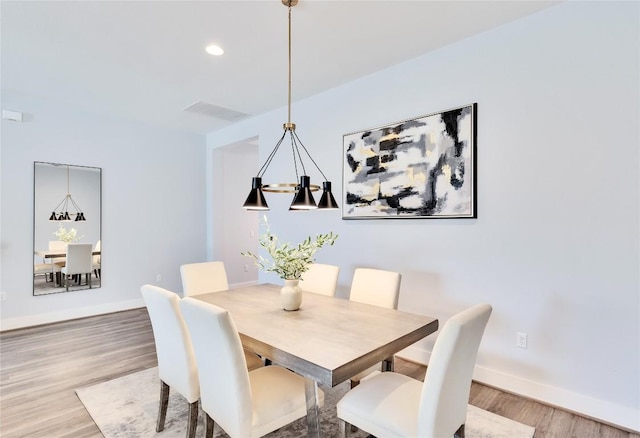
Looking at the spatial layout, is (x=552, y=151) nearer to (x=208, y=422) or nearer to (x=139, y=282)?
(x=208, y=422)

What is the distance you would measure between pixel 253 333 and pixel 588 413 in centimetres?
229

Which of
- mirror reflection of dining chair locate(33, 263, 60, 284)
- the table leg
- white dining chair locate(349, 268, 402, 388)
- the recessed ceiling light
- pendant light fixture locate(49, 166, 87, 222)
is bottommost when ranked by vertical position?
the table leg

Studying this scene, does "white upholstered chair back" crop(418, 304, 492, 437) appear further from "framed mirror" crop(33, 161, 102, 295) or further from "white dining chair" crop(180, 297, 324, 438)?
"framed mirror" crop(33, 161, 102, 295)

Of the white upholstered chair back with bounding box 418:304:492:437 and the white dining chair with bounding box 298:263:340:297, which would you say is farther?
the white dining chair with bounding box 298:263:340:297

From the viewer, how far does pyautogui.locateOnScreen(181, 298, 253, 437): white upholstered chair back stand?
143cm

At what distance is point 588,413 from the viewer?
87.0 inches

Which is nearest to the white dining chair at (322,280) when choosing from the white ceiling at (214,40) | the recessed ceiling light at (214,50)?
the white ceiling at (214,40)

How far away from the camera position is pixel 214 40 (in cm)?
274

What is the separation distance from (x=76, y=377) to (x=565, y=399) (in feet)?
12.5

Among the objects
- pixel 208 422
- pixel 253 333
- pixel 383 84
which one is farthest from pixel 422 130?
pixel 208 422

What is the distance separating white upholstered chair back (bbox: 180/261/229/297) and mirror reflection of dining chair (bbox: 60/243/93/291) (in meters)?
2.41

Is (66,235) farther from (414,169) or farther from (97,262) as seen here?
(414,169)

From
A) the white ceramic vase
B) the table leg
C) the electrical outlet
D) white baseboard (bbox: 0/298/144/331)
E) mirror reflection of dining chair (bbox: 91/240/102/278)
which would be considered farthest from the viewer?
mirror reflection of dining chair (bbox: 91/240/102/278)

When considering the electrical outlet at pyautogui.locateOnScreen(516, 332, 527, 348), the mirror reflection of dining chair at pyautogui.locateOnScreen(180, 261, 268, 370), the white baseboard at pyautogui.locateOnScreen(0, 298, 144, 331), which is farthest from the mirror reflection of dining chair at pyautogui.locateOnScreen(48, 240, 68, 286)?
the electrical outlet at pyautogui.locateOnScreen(516, 332, 527, 348)
